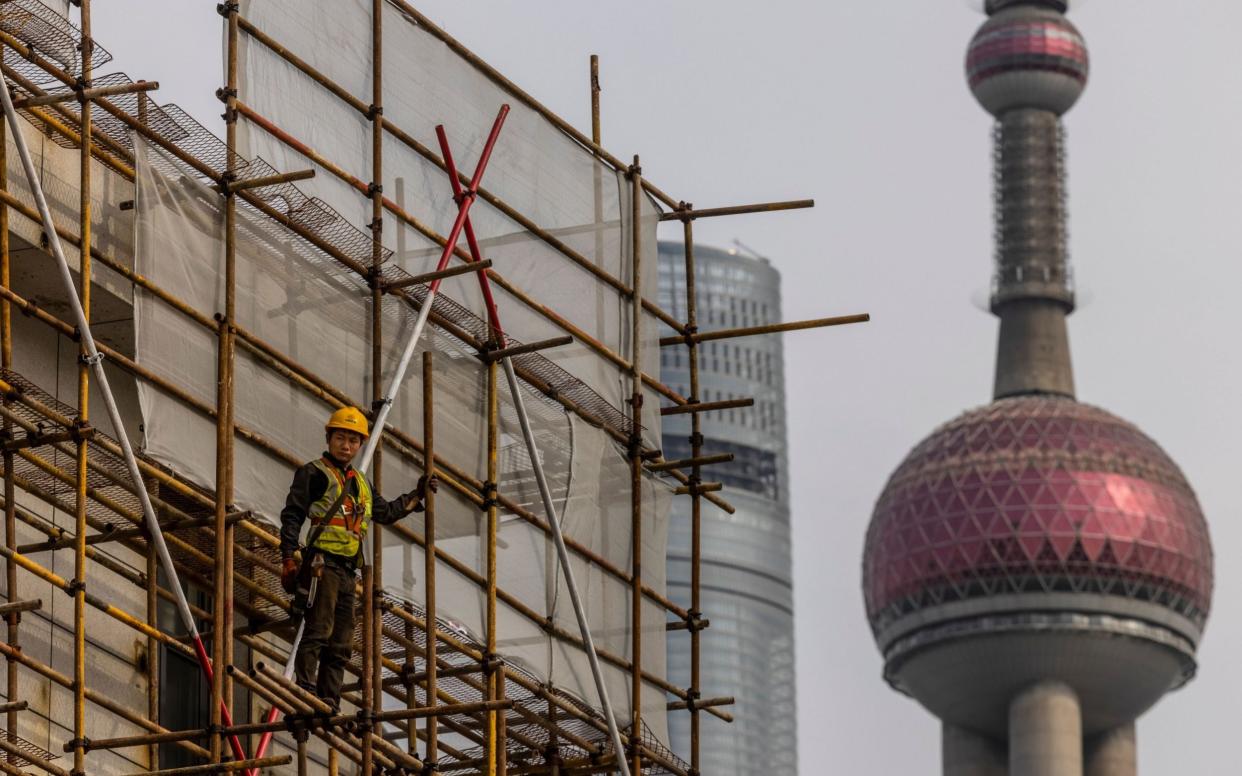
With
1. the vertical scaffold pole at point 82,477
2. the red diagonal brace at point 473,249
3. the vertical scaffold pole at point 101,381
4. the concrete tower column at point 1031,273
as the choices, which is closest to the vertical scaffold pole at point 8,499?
the vertical scaffold pole at point 82,477

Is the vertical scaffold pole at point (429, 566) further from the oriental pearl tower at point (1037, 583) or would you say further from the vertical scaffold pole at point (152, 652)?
the oriental pearl tower at point (1037, 583)

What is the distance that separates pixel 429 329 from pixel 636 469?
3.58 metres

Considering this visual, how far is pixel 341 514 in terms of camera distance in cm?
1938

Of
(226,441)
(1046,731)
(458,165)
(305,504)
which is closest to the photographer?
(305,504)

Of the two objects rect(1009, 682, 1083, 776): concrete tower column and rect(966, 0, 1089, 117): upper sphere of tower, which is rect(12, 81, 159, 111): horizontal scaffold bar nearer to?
rect(1009, 682, 1083, 776): concrete tower column

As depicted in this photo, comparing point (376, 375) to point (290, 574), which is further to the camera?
point (376, 375)

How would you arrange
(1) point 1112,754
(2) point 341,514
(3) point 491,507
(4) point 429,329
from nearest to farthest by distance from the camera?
(2) point 341,514, (3) point 491,507, (4) point 429,329, (1) point 1112,754

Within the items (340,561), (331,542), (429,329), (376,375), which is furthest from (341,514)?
(429,329)

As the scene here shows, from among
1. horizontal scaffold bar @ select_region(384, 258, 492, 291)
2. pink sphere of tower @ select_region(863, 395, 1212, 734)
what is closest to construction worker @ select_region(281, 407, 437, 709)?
horizontal scaffold bar @ select_region(384, 258, 492, 291)

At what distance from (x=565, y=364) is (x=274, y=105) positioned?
4770 mm

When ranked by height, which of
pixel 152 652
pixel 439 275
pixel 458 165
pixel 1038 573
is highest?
pixel 1038 573

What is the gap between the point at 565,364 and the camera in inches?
1051

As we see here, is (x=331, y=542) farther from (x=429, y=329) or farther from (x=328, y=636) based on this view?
(x=429, y=329)

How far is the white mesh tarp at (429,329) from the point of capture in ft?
70.6
